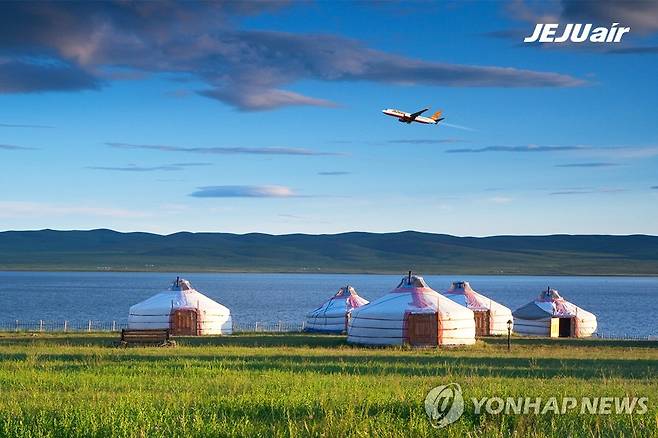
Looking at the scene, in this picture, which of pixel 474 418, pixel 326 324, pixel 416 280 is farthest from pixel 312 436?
pixel 326 324

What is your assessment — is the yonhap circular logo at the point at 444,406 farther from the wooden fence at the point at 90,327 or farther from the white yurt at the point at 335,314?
the wooden fence at the point at 90,327

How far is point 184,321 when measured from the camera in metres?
46.1

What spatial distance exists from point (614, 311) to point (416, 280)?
75.2m

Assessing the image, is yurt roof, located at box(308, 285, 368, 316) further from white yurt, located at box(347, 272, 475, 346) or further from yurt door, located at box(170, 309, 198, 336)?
white yurt, located at box(347, 272, 475, 346)

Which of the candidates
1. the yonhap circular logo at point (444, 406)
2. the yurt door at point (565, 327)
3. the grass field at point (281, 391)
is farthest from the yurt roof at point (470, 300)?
the yonhap circular logo at point (444, 406)

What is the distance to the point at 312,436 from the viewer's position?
38.0ft

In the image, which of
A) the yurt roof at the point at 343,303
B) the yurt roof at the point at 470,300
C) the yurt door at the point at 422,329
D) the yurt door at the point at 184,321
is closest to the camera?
the yurt door at the point at 422,329

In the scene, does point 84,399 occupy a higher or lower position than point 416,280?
lower

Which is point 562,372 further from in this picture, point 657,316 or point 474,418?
point 657,316

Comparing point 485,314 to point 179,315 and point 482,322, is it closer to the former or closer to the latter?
point 482,322

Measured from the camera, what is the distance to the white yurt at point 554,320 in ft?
174

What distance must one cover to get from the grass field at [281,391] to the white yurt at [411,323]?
23.9ft

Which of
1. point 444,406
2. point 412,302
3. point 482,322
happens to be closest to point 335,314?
point 482,322

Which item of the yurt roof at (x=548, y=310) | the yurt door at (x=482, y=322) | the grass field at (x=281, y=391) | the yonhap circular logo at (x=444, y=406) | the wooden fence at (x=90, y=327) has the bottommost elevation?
the wooden fence at (x=90, y=327)
